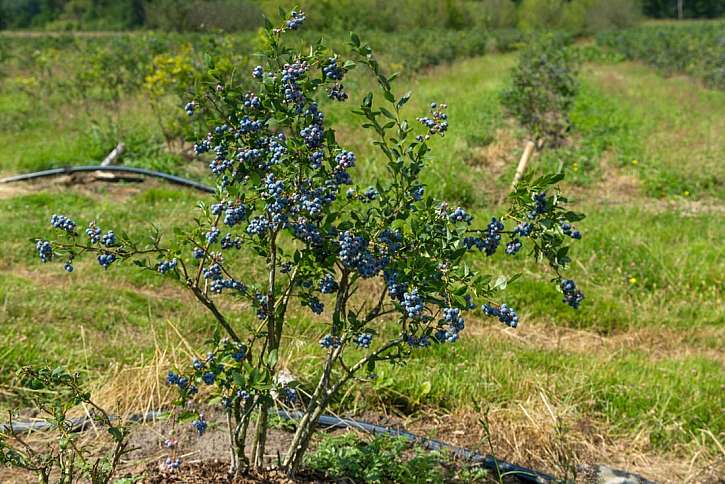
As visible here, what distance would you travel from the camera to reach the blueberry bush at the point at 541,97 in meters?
10.4

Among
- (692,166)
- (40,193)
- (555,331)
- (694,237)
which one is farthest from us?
(692,166)

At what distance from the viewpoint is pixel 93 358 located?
407cm

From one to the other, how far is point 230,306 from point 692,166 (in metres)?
6.44

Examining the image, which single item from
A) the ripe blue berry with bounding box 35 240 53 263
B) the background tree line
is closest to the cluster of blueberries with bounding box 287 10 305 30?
the ripe blue berry with bounding box 35 240 53 263

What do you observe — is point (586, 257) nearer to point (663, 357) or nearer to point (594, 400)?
point (663, 357)

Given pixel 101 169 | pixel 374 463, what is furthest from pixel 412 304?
pixel 101 169

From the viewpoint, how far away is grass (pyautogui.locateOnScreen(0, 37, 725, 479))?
12.5 feet

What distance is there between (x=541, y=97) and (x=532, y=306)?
19.2 feet

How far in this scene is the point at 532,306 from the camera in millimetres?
5324

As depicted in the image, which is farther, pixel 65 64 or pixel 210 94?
pixel 65 64

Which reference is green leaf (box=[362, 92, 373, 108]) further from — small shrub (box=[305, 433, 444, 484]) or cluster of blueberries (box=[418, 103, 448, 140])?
small shrub (box=[305, 433, 444, 484])

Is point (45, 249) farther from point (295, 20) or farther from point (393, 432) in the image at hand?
point (393, 432)

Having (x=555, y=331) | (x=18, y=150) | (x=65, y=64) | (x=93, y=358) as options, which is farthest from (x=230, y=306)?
(x=65, y=64)

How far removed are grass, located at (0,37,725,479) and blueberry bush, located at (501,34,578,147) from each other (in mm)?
351
